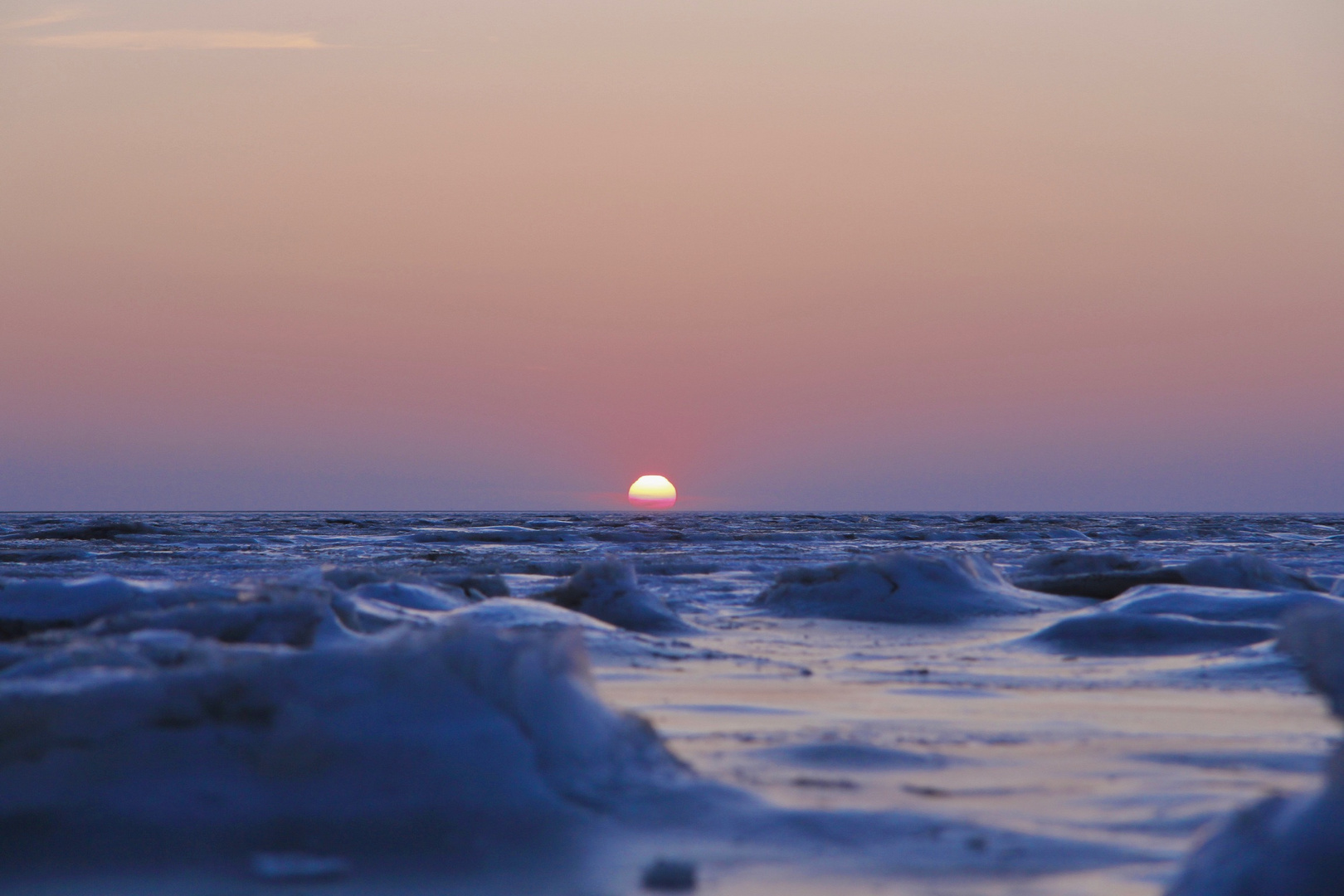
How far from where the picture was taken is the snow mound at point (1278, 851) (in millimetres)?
1577

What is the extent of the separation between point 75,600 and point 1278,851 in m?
4.71

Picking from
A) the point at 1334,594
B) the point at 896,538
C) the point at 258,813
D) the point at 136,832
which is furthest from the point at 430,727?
the point at 896,538

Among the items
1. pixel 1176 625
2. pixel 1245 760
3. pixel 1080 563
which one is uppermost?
pixel 1080 563

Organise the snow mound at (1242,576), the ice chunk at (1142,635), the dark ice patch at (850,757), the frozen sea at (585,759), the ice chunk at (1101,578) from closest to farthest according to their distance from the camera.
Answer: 1. the frozen sea at (585,759)
2. the dark ice patch at (850,757)
3. the ice chunk at (1142,635)
4. the snow mound at (1242,576)
5. the ice chunk at (1101,578)

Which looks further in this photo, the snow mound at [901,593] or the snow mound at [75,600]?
the snow mound at [901,593]

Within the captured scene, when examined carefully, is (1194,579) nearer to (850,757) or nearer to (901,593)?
(901,593)

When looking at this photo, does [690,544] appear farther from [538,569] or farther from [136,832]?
[136,832]

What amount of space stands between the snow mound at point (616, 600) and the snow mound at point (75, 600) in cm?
181

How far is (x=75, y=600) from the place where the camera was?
4973 millimetres

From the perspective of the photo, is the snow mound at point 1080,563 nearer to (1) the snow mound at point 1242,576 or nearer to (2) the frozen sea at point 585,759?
(1) the snow mound at point 1242,576

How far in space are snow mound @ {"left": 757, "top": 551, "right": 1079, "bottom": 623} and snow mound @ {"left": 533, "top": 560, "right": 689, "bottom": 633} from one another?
1013mm

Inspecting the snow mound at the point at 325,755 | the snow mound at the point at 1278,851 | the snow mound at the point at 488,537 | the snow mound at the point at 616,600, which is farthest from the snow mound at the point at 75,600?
the snow mound at the point at 488,537

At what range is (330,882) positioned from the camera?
6.01 feet

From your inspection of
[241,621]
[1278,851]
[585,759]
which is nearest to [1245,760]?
[1278,851]
